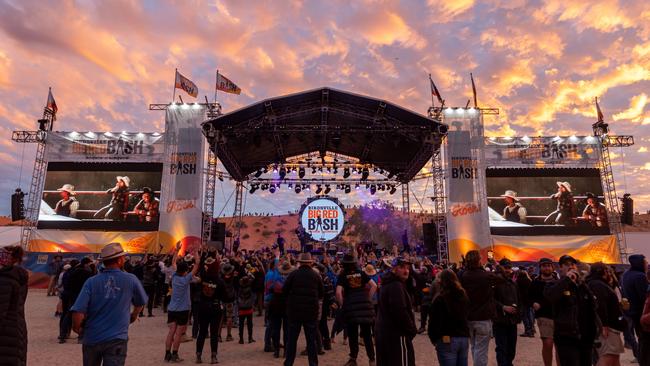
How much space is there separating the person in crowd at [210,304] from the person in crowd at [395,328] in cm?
328

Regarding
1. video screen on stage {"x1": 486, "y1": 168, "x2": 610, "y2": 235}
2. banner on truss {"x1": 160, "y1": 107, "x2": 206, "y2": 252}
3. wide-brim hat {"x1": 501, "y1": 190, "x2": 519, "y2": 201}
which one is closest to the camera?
banner on truss {"x1": 160, "y1": 107, "x2": 206, "y2": 252}

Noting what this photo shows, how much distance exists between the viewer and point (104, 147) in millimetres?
24328

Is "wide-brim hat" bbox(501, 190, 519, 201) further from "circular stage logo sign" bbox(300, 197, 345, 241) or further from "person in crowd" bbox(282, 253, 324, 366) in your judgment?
"person in crowd" bbox(282, 253, 324, 366)

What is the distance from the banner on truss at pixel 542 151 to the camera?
2530cm

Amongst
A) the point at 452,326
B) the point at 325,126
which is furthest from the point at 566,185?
the point at 452,326

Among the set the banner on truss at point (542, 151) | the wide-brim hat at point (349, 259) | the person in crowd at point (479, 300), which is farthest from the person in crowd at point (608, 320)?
the banner on truss at point (542, 151)

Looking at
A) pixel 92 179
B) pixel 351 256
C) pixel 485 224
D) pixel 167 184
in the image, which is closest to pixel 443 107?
pixel 485 224

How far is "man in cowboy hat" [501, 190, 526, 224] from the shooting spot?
24.6 meters

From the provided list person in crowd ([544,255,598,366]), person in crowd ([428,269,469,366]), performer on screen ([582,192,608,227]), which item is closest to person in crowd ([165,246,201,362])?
person in crowd ([428,269,469,366])

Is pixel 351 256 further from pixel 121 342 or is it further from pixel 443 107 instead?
pixel 443 107

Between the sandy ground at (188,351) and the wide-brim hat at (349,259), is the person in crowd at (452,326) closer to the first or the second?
the wide-brim hat at (349,259)

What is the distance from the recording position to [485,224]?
71.7ft

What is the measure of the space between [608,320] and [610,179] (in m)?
24.8

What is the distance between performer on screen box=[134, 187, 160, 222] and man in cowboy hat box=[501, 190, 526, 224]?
21.3 metres
